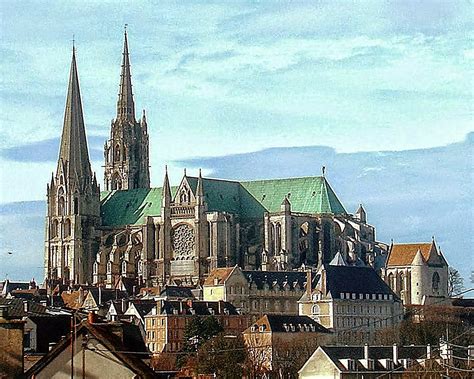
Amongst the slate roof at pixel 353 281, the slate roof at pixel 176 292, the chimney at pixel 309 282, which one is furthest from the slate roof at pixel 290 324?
the slate roof at pixel 176 292

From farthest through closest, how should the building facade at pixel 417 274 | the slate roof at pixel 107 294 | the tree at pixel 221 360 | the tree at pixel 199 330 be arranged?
the building facade at pixel 417 274 → the slate roof at pixel 107 294 → the tree at pixel 199 330 → the tree at pixel 221 360

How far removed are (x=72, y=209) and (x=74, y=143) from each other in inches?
333

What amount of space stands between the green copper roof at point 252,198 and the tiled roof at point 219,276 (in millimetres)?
16179

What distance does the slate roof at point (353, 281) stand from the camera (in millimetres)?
132875

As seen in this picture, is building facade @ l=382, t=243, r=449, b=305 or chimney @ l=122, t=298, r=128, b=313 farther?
building facade @ l=382, t=243, r=449, b=305

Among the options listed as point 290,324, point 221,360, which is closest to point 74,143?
point 290,324

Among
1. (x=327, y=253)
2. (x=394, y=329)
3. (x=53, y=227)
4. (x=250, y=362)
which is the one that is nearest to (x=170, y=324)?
(x=394, y=329)

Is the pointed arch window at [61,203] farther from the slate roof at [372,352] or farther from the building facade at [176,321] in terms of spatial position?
the slate roof at [372,352]

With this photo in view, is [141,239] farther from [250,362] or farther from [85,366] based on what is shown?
[85,366]

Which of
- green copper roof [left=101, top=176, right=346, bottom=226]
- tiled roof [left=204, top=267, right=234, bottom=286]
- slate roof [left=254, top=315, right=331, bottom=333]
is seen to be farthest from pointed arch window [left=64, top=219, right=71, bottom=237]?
slate roof [left=254, top=315, right=331, bottom=333]

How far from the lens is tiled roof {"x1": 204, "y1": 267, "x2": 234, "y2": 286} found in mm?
140750

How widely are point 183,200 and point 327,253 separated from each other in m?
18.2

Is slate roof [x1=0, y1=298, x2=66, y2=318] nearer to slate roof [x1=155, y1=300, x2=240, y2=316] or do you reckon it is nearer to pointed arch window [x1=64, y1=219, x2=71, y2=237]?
slate roof [x1=155, y1=300, x2=240, y2=316]

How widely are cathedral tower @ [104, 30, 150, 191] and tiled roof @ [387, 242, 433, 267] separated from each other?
4410cm
